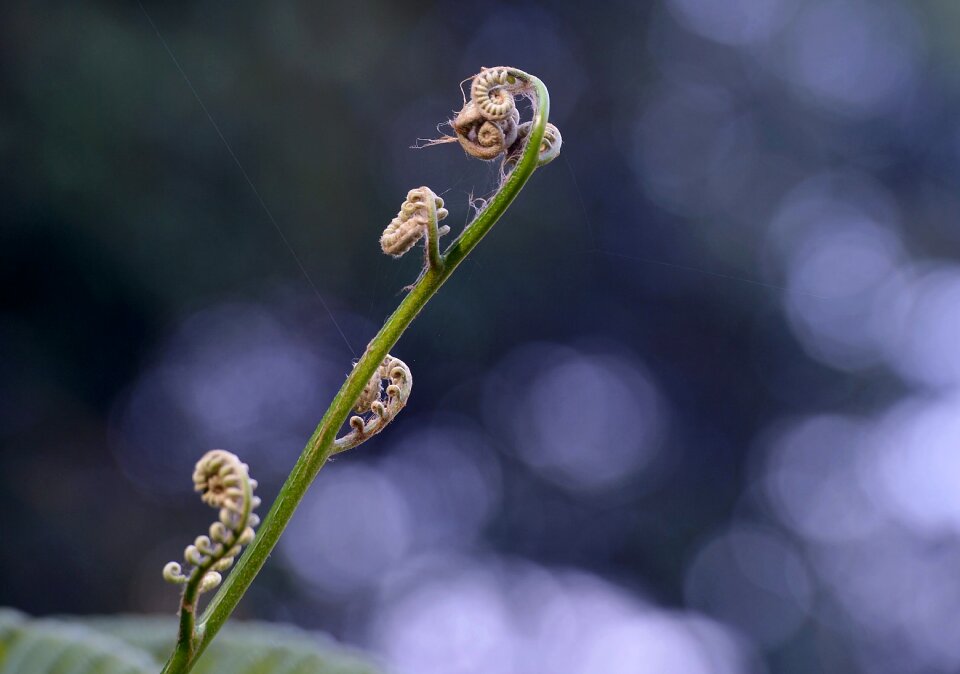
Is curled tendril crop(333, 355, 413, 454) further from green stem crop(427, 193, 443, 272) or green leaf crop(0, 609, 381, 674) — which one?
green leaf crop(0, 609, 381, 674)

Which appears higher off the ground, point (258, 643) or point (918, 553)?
point (258, 643)

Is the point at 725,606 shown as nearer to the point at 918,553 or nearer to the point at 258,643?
the point at 918,553

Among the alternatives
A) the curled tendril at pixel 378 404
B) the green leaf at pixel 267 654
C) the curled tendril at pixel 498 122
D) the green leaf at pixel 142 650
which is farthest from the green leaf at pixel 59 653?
the curled tendril at pixel 498 122

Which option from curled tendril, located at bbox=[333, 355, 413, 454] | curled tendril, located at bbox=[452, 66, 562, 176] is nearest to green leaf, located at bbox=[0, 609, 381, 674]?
curled tendril, located at bbox=[333, 355, 413, 454]

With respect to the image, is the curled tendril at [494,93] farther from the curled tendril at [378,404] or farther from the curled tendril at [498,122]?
the curled tendril at [378,404]

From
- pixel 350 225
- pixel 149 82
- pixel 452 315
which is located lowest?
pixel 452 315

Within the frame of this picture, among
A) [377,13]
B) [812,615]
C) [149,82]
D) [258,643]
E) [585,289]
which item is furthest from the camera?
[812,615]

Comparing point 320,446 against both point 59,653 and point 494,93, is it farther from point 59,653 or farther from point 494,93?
point 59,653

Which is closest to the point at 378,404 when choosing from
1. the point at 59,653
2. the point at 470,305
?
the point at 59,653

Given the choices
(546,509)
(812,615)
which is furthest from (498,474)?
(812,615)
